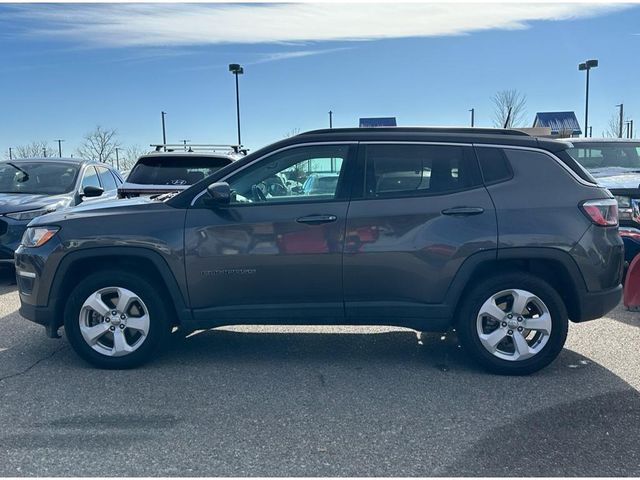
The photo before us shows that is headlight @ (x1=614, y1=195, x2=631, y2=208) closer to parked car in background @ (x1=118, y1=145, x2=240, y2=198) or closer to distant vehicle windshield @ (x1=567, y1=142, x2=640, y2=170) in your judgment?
distant vehicle windshield @ (x1=567, y1=142, x2=640, y2=170)

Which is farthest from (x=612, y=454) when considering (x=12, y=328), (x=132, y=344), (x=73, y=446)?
(x=12, y=328)

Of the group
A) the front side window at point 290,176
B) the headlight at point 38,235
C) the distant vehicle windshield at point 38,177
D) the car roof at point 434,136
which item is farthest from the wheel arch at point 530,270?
the distant vehicle windshield at point 38,177

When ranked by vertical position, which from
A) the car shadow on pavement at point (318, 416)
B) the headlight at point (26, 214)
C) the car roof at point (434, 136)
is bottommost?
the car shadow on pavement at point (318, 416)

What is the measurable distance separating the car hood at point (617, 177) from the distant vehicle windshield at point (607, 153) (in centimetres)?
43

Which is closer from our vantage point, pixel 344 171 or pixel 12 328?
pixel 344 171

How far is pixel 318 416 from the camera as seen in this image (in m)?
3.74

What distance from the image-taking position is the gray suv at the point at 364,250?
4340 mm

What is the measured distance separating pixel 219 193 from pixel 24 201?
492cm

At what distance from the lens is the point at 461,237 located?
432 cm

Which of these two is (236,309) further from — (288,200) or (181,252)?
(288,200)

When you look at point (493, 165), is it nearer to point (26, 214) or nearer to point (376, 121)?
point (26, 214)

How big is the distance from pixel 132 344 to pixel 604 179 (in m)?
6.50

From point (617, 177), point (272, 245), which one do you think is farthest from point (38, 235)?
point (617, 177)

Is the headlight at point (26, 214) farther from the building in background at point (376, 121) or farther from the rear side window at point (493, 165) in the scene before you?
the building in background at point (376, 121)
